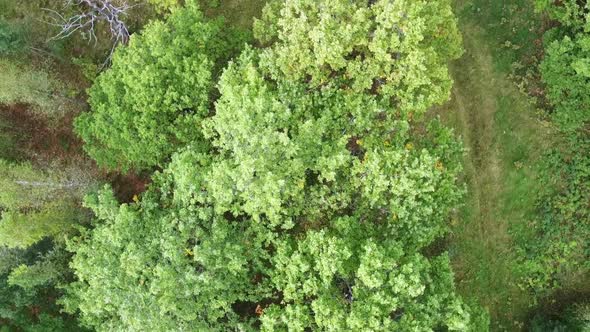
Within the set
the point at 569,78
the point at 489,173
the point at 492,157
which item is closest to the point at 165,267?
the point at 489,173

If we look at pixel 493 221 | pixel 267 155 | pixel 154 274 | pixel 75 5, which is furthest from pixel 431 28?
pixel 75 5

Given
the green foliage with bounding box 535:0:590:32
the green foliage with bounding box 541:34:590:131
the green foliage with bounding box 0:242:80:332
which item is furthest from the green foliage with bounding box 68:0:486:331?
the green foliage with bounding box 535:0:590:32

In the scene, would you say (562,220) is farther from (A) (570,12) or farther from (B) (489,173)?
(A) (570,12)

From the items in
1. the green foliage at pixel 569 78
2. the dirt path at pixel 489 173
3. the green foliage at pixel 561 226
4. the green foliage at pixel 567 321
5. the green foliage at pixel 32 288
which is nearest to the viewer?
the green foliage at pixel 569 78

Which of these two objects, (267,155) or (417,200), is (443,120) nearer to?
(417,200)

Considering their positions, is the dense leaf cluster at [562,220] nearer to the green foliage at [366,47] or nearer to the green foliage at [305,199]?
the green foliage at [366,47]

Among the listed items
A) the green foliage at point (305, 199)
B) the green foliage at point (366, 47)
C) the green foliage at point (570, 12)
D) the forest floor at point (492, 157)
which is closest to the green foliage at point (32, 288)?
the green foliage at point (305, 199)

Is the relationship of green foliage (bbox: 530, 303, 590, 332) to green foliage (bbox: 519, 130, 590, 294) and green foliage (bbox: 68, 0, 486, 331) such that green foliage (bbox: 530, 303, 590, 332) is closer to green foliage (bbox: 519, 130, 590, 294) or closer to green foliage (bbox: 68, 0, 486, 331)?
green foliage (bbox: 519, 130, 590, 294)
